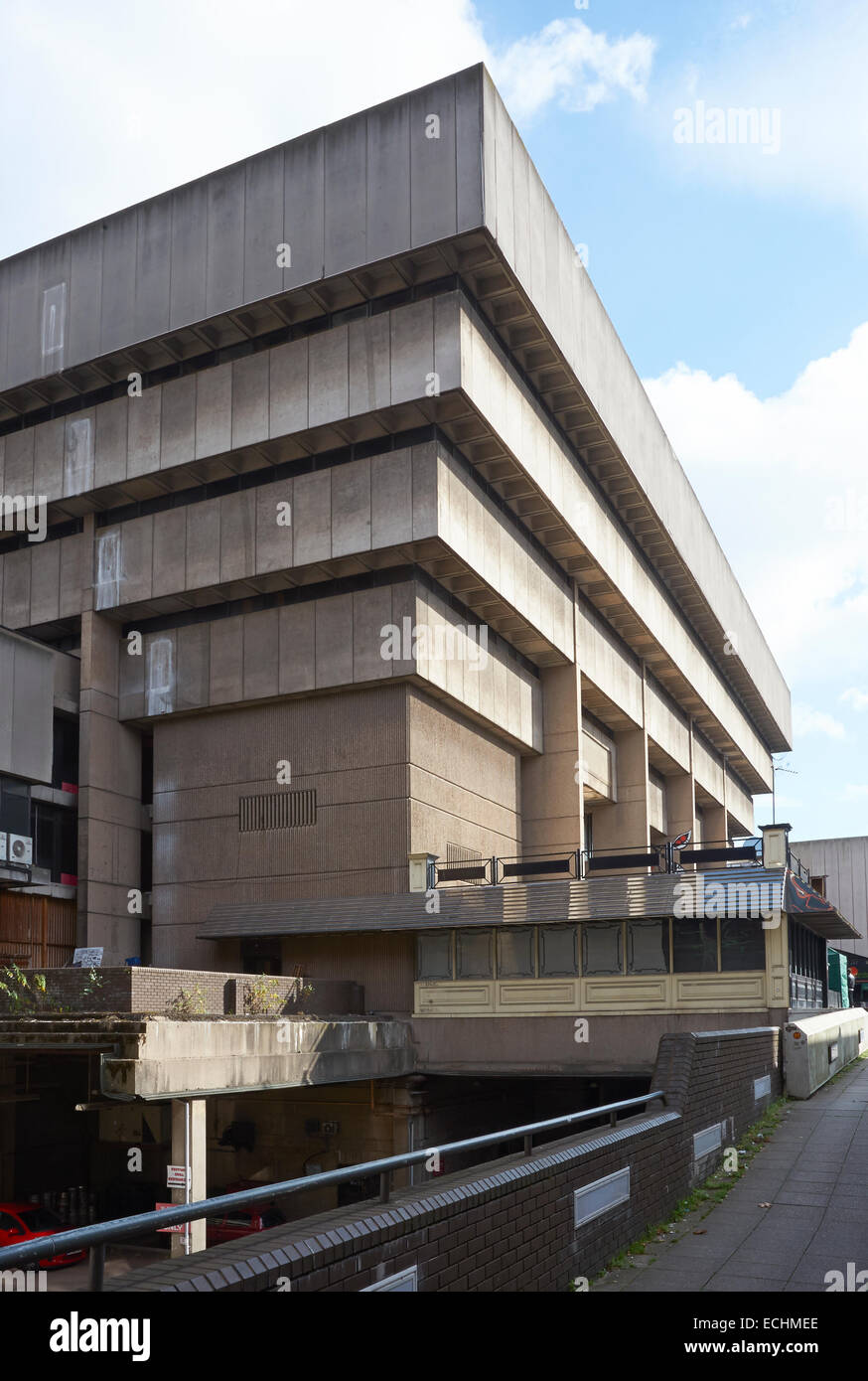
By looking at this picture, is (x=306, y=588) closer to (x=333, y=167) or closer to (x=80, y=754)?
(x=80, y=754)

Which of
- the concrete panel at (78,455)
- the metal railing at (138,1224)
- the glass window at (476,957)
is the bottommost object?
the glass window at (476,957)

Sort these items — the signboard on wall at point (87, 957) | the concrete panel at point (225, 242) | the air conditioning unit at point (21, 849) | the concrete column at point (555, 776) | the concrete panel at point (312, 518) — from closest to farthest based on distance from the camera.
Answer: the signboard on wall at point (87, 957) → the air conditioning unit at point (21, 849) → the concrete panel at point (312, 518) → the concrete panel at point (225, 242) → the concrete column at point (555, 776)

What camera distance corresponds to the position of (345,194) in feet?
123

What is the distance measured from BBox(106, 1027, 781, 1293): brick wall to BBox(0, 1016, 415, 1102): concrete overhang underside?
1006 centimetres

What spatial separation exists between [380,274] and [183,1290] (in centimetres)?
3496

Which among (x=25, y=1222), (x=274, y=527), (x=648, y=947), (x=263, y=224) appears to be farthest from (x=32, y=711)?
(x=648, y=947)

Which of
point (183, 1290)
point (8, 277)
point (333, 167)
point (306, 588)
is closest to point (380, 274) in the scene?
point (333, 167)

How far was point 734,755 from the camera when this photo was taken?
79.4 metres

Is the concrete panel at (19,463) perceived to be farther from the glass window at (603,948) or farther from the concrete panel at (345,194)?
the glass window at (603,948)

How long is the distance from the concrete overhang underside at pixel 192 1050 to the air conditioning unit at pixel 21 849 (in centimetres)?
1153

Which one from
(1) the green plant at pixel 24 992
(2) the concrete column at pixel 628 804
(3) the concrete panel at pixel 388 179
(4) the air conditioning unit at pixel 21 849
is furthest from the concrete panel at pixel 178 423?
(2) the concrete column at pixel 628 804

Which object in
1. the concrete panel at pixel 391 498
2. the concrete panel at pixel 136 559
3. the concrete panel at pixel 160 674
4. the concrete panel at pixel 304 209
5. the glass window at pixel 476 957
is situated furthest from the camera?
the concrete panel at pixel 136 559

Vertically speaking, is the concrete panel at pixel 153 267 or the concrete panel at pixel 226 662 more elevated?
the concrete panel at pixel 153 267

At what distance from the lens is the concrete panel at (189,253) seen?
3950 centimetres
